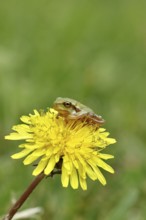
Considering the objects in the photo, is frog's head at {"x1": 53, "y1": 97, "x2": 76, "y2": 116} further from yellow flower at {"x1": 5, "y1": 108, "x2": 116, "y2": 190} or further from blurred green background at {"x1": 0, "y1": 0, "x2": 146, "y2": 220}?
blurred green background at {"x1": 0, "y1": 0, "x2": 146, "y2": 220}

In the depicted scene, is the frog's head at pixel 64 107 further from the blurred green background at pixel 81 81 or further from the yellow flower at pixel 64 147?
the blurred green background at pixel 81 81

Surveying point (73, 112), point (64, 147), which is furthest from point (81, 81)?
point (64, 147)

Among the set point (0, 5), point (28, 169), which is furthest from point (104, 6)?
point (28, 169)

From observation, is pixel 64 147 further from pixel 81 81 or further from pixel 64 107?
pixel 81 81

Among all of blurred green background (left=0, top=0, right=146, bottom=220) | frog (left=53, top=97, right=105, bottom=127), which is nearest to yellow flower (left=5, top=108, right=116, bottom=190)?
frog (left=53, top=97, right=105, bottom=127)

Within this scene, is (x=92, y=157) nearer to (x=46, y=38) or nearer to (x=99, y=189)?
(x=99, y=189)

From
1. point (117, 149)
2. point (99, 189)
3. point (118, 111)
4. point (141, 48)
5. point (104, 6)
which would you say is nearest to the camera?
Answer: point (99, 189)
